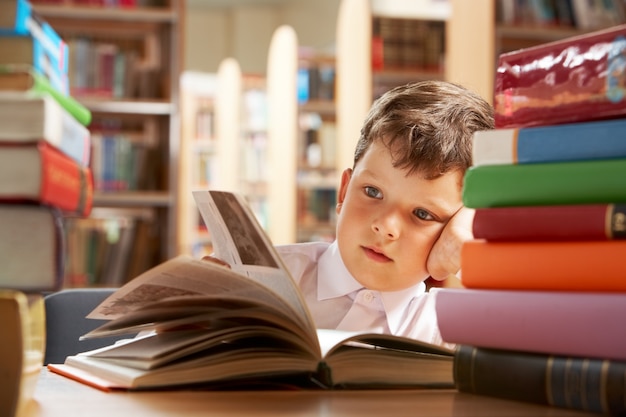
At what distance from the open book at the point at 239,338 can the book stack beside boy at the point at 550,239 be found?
82 millimetres

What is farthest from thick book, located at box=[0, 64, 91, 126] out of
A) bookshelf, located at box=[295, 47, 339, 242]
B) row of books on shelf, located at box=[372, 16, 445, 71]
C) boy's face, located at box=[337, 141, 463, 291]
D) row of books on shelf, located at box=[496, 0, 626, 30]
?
bookshelf, located at box=[295, 47, 339, 242]

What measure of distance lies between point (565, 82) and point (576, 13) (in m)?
3.38

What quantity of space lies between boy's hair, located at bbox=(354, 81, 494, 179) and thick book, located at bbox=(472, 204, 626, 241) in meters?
0.52

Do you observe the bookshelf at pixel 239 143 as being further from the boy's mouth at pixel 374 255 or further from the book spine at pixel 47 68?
the book spine at pixel 47 68

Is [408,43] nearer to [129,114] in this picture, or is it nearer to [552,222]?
[129,114]

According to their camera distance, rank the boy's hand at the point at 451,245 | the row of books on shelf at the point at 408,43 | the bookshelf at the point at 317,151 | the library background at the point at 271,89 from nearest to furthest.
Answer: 1. the boy's hand at the point at 451,245
2. the library background at the point at 271,89
3. the row of books on shelf at the point at 408,43
4. the bookshelf at the point at 317,151

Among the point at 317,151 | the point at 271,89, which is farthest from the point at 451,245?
the point at 317,151

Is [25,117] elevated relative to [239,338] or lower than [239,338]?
elevated

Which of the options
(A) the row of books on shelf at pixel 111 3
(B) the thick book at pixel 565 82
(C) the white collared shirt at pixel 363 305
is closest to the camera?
(B) the thick book at pixel 565 82

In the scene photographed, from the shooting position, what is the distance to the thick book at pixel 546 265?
0.71 m

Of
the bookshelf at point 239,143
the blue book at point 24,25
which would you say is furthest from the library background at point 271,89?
the blue book at point 24,25

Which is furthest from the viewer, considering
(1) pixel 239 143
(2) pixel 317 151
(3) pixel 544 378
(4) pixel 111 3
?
(1) pixel 239 143

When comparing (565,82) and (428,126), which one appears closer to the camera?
(565,82)

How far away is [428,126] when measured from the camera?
135 centimetres
